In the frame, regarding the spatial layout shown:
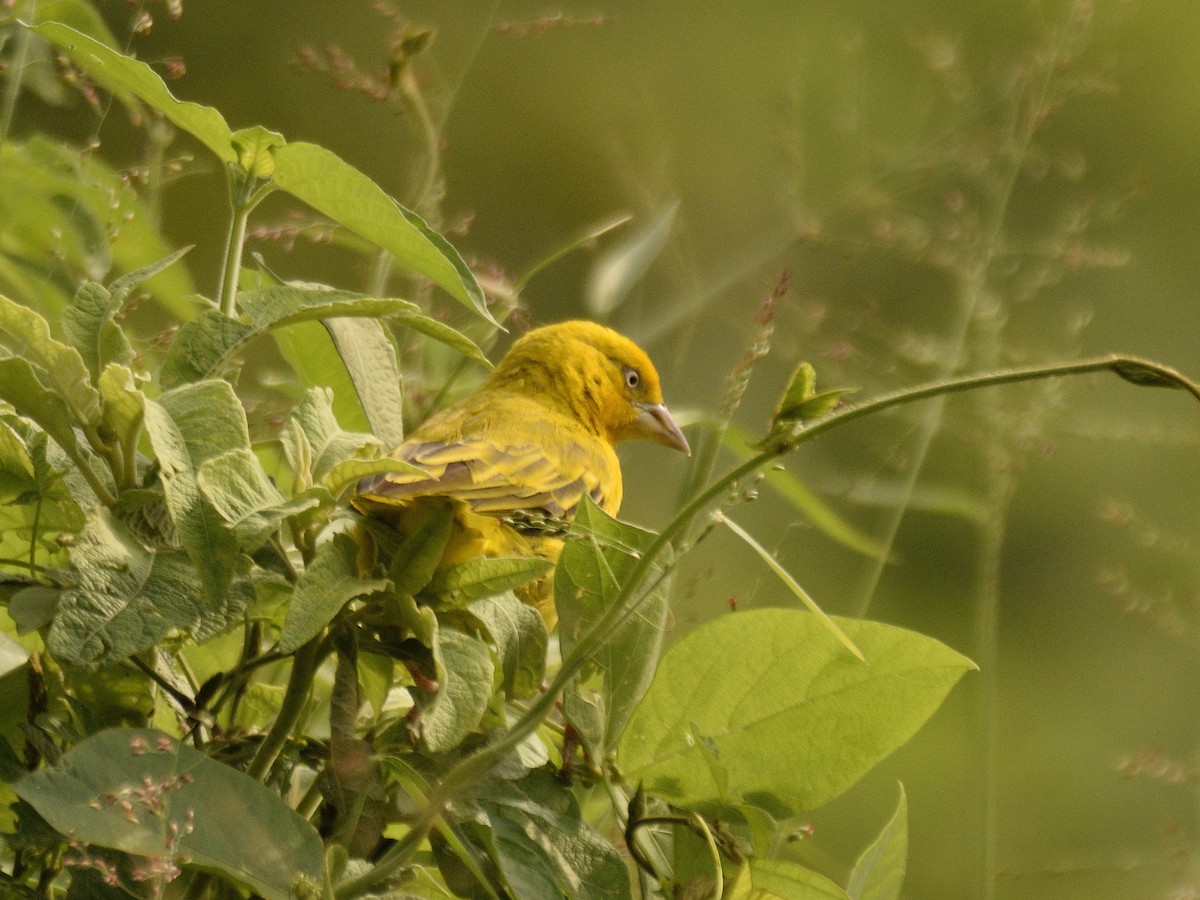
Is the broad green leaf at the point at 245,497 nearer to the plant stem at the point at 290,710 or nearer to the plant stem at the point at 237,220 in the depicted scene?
the plant stem at the point at 290,710

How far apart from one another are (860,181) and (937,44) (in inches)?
11.8

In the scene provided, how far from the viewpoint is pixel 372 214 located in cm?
105

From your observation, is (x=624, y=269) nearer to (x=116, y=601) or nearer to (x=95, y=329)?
(x=95, y=329)

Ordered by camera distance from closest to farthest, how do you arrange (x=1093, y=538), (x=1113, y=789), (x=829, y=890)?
(x=829, y=890) < (x=1113, y=789) < (x=1093, y=538)

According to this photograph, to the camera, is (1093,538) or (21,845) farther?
(1093,538)

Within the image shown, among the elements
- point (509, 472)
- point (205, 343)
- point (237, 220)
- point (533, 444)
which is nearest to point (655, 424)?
point (533, 444)

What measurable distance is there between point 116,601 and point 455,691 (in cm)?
22

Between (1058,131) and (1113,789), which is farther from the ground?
(1058,131)

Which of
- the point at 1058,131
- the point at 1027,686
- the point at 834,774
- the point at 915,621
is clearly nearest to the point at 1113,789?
the point at 1027,686

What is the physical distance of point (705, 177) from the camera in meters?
6.36

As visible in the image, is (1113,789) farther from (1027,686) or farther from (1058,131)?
(1058,131)

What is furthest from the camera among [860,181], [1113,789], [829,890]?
[1113,789]

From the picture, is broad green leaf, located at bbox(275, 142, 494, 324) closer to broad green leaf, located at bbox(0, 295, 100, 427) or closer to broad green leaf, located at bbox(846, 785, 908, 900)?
broad green leaf, located at bbox(0, 295, 100, 427)

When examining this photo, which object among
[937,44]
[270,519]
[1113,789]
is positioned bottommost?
[1113,789]
